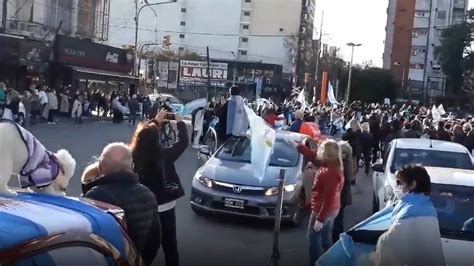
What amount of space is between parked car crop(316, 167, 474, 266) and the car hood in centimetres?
315

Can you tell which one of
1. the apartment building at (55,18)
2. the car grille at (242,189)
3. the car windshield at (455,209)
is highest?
the apartment building at (55,18)

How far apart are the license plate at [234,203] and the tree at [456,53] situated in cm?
6887

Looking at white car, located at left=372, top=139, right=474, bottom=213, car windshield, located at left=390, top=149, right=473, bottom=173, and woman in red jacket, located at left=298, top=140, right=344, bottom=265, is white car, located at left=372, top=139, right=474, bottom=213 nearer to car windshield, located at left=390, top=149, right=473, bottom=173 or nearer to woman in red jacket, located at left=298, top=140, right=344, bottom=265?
car windshield, located at left=390, top=149, right=473, bottom=173

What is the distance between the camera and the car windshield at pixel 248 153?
1215 cm

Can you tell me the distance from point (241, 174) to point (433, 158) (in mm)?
3290

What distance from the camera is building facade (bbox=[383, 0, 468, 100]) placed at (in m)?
99.4

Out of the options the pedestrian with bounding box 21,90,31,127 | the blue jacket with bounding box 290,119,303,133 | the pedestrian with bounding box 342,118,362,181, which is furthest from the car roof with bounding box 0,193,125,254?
the pedestrian with bounding box 21,90,31,127

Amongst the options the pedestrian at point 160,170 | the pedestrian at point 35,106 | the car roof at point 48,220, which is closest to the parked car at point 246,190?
the pedestrian at point 160,170

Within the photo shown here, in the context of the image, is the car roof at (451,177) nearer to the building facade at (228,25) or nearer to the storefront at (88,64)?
the storefront at (88,64)

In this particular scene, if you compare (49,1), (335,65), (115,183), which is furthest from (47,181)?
(335,65)

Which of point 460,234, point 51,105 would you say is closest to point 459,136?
point 460,234

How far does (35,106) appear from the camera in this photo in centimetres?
2634

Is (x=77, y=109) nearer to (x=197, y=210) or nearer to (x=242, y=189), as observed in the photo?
(x=197, y=210)

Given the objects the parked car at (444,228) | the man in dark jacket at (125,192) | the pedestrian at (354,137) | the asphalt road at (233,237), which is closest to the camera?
the man in dark jacket at (125,192)
